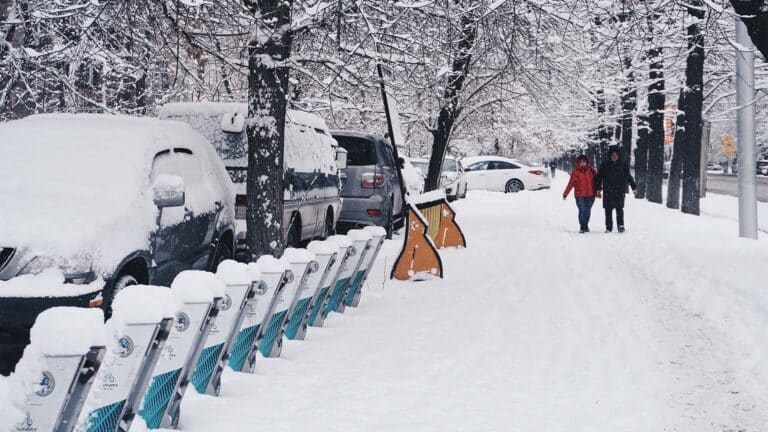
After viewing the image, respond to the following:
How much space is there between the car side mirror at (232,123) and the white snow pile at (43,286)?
178 inches

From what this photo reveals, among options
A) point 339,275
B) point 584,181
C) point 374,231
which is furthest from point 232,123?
Result: point 584,181

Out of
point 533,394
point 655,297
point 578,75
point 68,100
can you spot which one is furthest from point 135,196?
point 578,75

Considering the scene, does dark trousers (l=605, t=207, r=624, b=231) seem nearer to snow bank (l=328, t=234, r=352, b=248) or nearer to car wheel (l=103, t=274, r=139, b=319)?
snow bank (l=328, t=234, r=352, b=248)

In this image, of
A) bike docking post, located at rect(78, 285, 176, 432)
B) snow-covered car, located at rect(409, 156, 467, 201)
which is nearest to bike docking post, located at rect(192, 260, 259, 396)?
bike docking post, located at rect(78, 285, 176, 432)

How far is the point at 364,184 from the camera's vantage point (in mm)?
15305

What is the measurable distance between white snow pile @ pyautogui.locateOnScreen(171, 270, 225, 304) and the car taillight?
10.7m

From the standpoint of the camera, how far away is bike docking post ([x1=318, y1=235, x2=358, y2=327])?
7934 millimetres

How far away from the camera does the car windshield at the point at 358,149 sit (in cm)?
1548

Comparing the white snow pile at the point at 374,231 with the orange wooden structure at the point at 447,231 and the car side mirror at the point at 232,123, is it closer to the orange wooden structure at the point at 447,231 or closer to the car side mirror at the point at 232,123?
the car side mirror at the point at 232,123

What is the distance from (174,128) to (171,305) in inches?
172

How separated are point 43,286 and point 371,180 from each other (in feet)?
32.8

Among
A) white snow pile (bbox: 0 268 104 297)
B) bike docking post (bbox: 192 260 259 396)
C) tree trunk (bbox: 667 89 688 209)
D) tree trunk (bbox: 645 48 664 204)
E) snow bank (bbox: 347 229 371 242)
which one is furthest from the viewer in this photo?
tree trunk (bbox: 645 48 664 204)

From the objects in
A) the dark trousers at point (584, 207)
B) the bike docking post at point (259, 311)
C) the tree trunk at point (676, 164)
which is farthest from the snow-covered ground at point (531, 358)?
the tree trunk at point (676, 164)

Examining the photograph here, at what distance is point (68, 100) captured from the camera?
1641 centimetres
